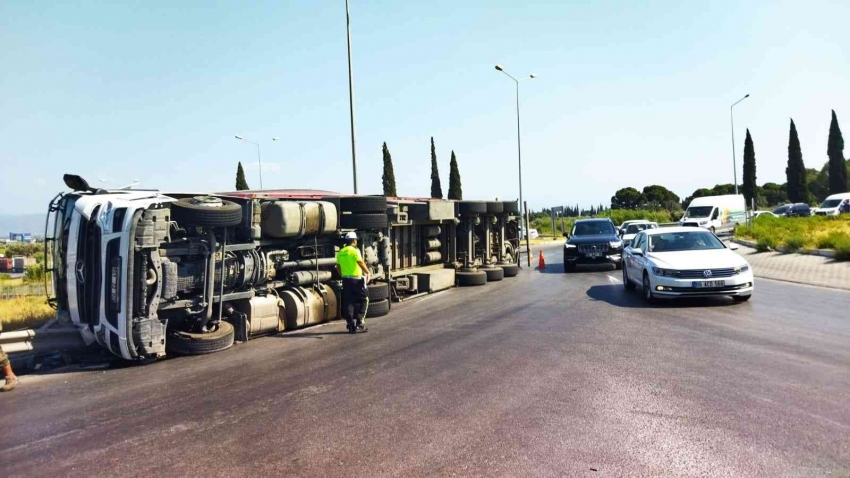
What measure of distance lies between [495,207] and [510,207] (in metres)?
1.64

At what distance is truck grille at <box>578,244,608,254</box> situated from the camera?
62.9 ft

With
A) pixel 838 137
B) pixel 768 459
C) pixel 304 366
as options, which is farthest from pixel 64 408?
pixel 838 137

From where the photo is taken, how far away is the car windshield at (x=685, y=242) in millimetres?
12344

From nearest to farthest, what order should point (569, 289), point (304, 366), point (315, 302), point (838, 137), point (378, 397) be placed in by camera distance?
point (378, 397)
point (304, 366)
point (315, 302)
point (569, 289)
point (838, 137)

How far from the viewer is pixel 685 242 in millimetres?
12555

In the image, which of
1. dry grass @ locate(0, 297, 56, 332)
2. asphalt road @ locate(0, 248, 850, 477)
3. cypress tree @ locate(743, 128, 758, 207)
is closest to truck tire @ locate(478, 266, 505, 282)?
asphalt road @ locate(0, 248, 850, 477)

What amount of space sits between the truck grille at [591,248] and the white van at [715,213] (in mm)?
19324

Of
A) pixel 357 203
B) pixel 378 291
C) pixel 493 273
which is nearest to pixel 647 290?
pixel 378 291

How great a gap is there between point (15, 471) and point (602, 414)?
4435mm

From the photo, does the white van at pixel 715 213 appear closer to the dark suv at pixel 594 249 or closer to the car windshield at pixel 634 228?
the car windshield at pixel 634 228

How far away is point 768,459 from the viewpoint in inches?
162

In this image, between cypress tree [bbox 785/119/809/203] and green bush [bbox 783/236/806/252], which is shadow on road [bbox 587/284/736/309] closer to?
green bush [bbox 783/236/806/252]

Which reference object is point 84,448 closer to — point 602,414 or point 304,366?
point 304,366

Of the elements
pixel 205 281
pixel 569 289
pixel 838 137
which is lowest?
pixel 569 289
